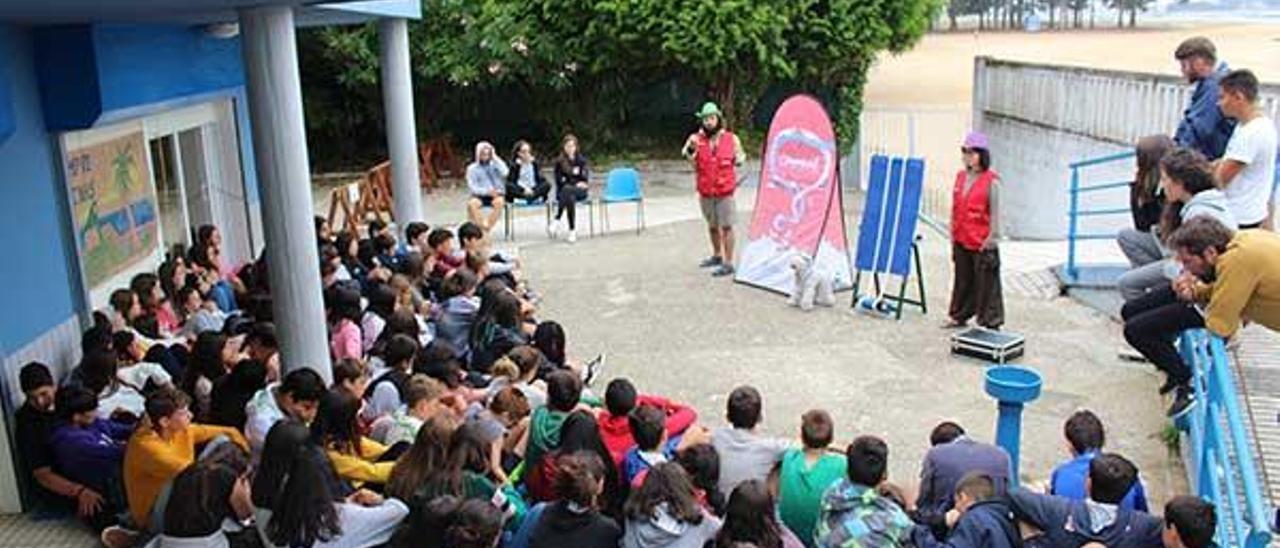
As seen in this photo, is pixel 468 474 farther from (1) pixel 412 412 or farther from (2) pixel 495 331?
(2) pixel 495 331

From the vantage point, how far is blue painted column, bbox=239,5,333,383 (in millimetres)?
5316

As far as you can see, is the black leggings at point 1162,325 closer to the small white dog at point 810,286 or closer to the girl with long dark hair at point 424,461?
the small white dog at point 810,286

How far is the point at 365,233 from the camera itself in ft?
39.8

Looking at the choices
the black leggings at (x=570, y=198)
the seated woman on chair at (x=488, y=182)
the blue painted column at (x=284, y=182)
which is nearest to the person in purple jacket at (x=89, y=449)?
the blue painted column at (x=284, y=182)

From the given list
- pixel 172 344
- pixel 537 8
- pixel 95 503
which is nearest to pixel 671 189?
pixel 537 8

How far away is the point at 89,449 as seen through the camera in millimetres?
5234

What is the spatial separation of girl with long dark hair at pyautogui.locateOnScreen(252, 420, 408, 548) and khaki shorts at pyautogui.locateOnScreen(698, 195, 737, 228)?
674 centimetres

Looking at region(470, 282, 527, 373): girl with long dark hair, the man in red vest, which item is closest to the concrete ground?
the man in red vest

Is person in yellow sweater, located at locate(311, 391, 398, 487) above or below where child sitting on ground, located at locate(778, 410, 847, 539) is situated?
above

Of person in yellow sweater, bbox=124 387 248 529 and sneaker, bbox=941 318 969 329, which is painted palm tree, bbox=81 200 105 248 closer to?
person in yellow sweater, bbox=124 387 248 529

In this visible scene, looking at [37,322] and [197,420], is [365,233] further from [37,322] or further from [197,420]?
[197,420]

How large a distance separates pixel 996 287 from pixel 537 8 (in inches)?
465

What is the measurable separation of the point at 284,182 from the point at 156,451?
146cm

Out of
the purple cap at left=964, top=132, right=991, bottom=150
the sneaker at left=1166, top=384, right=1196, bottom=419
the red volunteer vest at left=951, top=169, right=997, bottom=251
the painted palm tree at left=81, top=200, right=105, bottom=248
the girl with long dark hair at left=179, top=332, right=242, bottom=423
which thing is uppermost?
the purple cap at left=964, top=132, right=991, bottom=150
